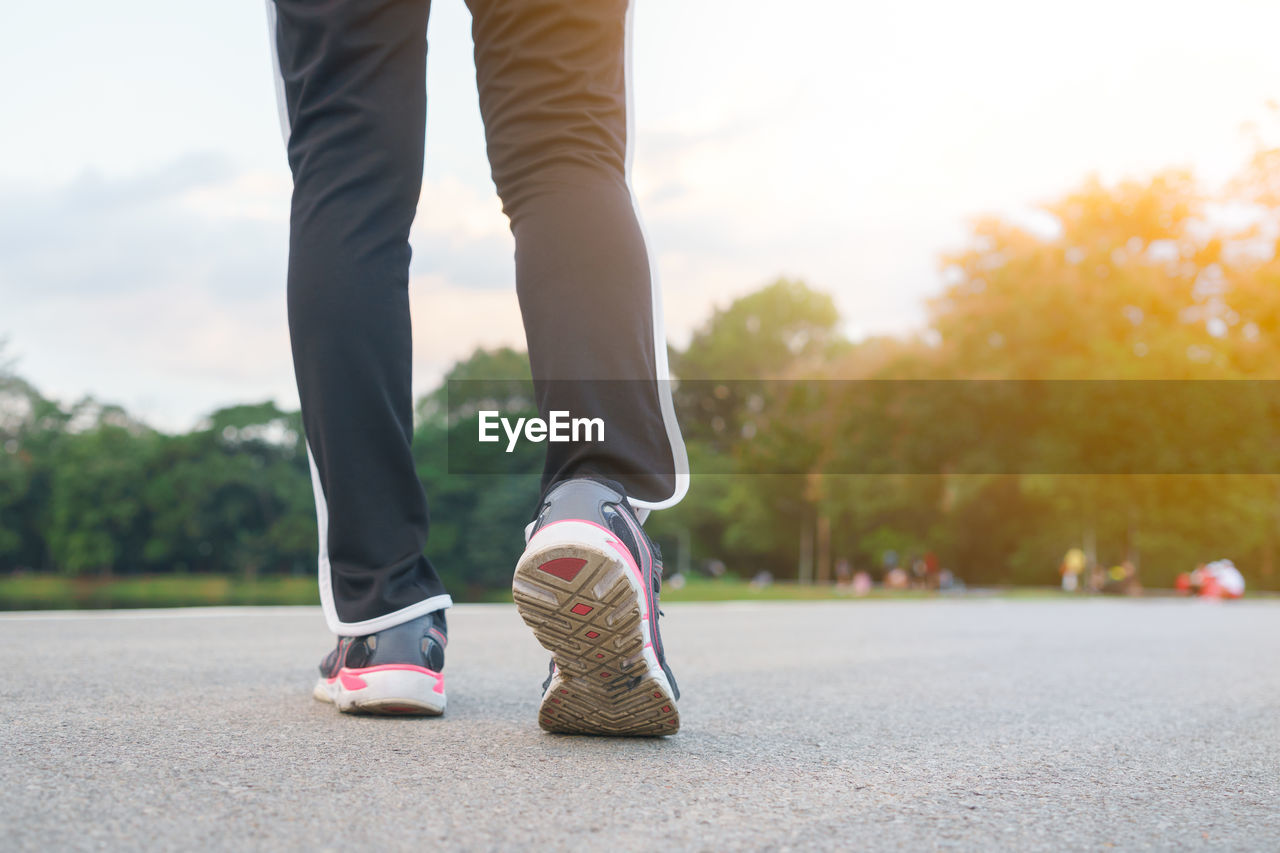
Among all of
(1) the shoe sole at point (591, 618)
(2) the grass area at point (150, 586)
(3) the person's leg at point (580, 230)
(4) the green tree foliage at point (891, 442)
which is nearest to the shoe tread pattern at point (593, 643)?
(1) the shoe sole at point (591, 618)

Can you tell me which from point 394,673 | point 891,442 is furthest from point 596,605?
point 891,442

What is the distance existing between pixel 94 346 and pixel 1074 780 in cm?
6231

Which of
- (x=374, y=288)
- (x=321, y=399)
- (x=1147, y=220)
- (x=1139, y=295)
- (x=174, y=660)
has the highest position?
(x=1147, y=220)

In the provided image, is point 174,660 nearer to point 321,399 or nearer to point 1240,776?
point 321,399

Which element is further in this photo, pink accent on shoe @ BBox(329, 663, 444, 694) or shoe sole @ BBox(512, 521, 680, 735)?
pink accent on shoe @ BBox(329, 663, 444, 694)

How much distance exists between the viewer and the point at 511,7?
4.66 feet

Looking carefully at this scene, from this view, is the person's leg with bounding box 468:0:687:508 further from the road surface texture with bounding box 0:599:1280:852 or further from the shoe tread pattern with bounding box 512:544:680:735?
the road surface texture with bounding box 0:599:1280:852

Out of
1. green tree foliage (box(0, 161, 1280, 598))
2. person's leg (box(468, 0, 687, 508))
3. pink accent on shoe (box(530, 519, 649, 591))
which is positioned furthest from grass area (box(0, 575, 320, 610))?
pink accent on shoe (box(530, 519, 649, 591))

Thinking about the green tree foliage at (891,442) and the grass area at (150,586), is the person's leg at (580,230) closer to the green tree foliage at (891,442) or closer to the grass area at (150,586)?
the green tree foliage at (891,442)

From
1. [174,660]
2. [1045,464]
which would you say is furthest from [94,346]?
[174,660]

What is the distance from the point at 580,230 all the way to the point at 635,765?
676 mm

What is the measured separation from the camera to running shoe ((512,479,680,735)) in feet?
3.88

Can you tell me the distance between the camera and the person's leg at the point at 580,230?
1324 millimetres

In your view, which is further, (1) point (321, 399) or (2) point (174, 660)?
(2) point (174, 660)
